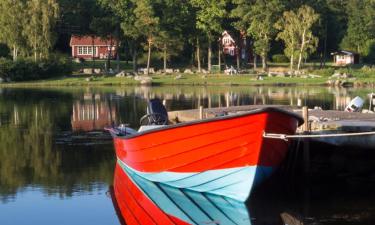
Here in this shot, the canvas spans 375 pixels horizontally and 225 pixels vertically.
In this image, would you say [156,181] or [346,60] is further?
[346,60]

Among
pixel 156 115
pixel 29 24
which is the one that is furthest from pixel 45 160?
pixel 29 24

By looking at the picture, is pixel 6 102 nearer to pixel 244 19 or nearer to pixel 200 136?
pixel 200 136

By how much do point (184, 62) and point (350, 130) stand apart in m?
96.2

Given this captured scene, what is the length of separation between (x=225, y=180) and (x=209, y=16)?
83.8 meters

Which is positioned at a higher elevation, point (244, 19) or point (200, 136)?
point (244, 19)

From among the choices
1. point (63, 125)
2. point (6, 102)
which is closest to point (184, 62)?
point (6, 102)

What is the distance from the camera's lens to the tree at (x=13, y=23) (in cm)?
8862

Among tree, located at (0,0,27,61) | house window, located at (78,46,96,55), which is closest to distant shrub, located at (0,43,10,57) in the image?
tree, located at (0,0,27,61)

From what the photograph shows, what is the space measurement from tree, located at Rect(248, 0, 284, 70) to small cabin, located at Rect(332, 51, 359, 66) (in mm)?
20428

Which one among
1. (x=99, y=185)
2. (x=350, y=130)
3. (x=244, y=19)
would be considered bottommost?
(x=99, y=185)

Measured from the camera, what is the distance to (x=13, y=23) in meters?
88.8

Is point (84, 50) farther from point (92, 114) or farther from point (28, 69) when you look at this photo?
point (92, 114)

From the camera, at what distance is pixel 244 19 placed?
102188 millimetres

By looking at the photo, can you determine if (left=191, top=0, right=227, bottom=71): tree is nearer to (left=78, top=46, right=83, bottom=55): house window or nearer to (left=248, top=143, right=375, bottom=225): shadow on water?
(left=78, top=46, right=83, bottom=55): house window
